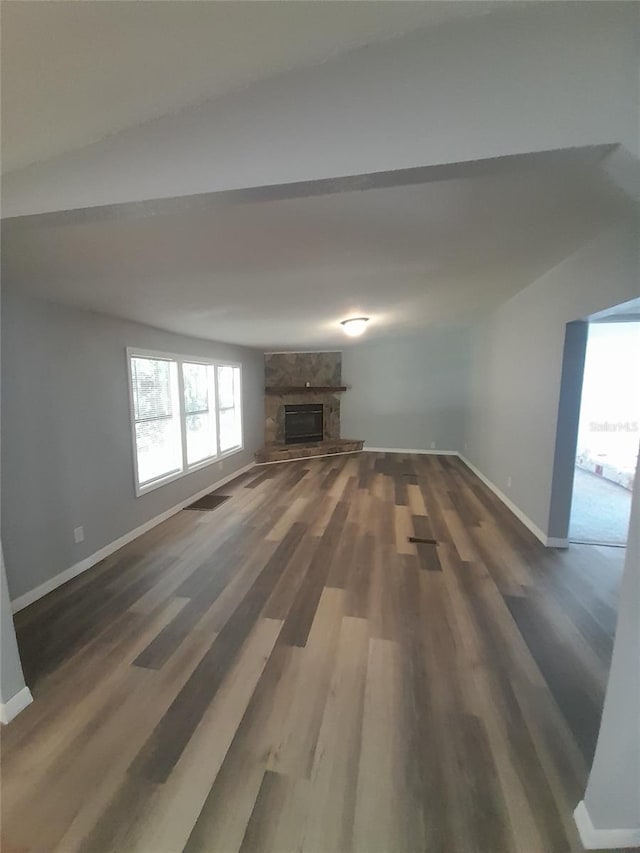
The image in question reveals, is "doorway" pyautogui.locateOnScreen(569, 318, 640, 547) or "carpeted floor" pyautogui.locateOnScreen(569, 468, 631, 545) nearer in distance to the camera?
"carpeted floor" pyautogui.locateOnScreen(569, 468, 631, 545)

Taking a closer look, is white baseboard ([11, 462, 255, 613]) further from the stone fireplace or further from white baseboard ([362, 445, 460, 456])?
white baseboard ([362, 445, 460, 456])

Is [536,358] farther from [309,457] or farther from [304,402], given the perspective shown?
[304,402]

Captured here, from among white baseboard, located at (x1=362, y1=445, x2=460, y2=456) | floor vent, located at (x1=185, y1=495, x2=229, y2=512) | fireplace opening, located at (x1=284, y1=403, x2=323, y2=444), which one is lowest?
floor vent, located at (x1=185, y1=495, x2=229, y2=512)

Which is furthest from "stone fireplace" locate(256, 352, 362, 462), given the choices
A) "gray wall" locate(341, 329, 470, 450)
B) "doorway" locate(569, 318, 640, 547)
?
"doorway" locate(569, 318, 640, 547)

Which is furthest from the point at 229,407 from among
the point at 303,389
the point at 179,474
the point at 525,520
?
the point at 525,520

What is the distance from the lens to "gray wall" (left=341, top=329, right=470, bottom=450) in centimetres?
655

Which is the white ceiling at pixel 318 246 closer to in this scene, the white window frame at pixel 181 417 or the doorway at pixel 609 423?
the white window frame at pixel 181 417

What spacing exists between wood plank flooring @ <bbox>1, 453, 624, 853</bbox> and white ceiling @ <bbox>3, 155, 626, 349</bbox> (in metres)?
2.06

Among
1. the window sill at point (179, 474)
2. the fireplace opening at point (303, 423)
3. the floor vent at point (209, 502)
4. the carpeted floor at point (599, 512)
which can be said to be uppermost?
the fireplace opening at point (303, 423)

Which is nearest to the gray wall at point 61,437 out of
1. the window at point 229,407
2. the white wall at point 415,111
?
the window at point 229,407

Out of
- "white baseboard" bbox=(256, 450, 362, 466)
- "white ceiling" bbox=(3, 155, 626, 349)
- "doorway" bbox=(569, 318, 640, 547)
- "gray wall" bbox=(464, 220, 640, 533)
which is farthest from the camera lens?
"white baseboard" bbox=(256, 450, 362, 466)

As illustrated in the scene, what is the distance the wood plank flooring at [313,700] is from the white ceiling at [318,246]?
206 centimetres

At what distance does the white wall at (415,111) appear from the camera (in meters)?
0.78

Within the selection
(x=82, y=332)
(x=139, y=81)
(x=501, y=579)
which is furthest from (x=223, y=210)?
(x=501, y=579)
